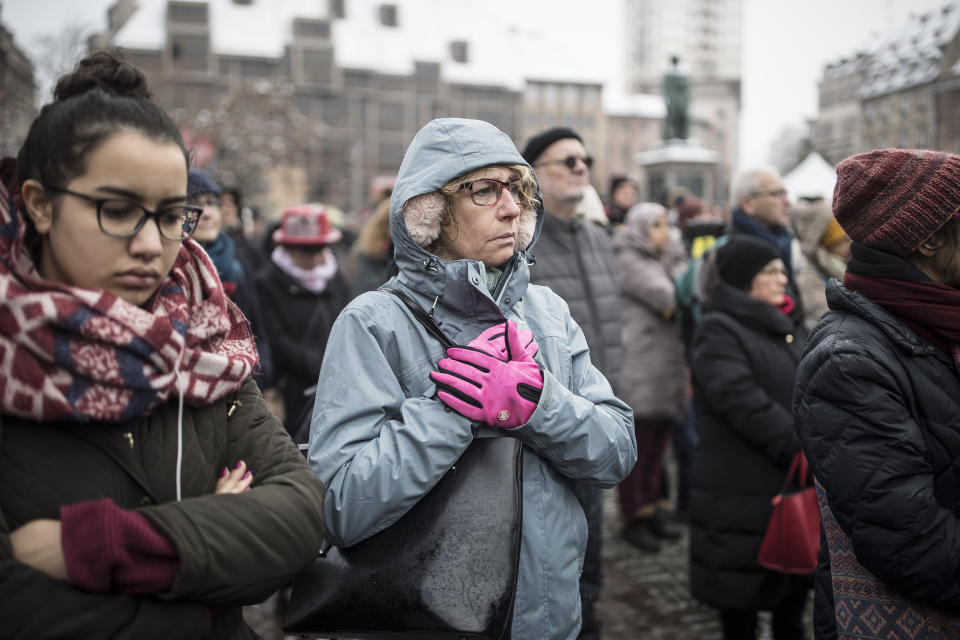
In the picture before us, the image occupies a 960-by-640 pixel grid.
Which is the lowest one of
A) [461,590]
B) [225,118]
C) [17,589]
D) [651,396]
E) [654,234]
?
[651,396]

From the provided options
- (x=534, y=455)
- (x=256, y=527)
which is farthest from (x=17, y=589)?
(x=534, y=455)

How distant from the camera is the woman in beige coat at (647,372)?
580 cm

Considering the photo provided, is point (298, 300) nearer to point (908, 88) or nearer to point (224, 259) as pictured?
point (224, 259)

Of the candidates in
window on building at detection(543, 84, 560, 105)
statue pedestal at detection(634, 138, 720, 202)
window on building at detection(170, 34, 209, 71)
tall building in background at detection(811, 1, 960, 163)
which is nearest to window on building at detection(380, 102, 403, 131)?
window on building at detection(170, 34, 209, 71)

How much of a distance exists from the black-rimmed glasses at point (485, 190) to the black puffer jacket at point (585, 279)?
1688 millimetres

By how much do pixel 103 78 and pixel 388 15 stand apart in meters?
65.4

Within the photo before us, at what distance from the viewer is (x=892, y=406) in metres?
2.12

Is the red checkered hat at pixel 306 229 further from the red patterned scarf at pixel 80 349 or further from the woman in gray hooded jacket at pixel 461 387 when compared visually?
the red patterned scarf at pixel 80 349

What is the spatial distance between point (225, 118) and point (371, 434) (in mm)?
28445

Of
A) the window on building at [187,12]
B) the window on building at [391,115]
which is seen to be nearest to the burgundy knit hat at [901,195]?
the window on building at [391,115]

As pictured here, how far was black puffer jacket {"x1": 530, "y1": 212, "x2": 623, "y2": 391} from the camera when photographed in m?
4.05

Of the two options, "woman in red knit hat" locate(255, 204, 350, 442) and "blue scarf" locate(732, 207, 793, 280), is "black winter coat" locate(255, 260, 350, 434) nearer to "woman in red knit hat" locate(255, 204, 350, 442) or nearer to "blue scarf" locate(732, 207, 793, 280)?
"woman in red knit hat" locate(255, 204, 350, 442)

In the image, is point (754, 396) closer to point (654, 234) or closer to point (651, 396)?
point (651, 396)

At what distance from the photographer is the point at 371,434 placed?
200 centimetres
